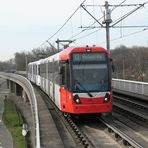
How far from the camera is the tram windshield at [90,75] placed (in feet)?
59.5

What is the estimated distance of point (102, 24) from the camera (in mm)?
30328

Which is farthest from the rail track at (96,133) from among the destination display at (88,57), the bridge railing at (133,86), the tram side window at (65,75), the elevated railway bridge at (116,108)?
the bridge railing at (133,86)

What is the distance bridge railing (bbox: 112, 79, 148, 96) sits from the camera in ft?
97.0

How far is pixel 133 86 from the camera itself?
32406mm

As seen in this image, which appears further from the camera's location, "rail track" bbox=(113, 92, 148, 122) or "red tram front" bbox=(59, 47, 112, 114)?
"rail track" bbox=(113, 92, 148, 122)

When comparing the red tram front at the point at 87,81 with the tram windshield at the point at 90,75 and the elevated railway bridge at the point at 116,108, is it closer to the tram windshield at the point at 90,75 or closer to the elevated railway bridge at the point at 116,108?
the tram windshield at the point at 90,75

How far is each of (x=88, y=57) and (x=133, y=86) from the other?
14.5m

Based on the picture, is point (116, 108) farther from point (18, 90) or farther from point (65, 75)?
point (18, 90)

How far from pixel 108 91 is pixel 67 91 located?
169 centimetres

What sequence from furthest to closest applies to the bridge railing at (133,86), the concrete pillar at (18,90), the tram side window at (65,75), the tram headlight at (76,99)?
the concrete pillar at (18,90) → the bridge railing at (133,86) → the tram side window at (65,75) → the tram headlight at (76,99)

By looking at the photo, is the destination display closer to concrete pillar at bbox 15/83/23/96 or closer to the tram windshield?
the tram windshield

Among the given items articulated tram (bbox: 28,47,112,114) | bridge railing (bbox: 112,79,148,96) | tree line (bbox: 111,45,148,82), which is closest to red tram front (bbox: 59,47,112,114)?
articulated tram (bbox: 28,47,112,114)

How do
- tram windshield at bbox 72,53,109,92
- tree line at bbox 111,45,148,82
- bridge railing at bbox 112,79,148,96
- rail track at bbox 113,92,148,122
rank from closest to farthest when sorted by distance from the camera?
tram windshield at bbox 72,53,109,92
rail track at bbox 113,92,148,122
bridge railing at bbox 112,79,148,96
tree line at bbox 111,45,148,82

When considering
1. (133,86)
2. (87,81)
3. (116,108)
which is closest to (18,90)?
(133,86)
